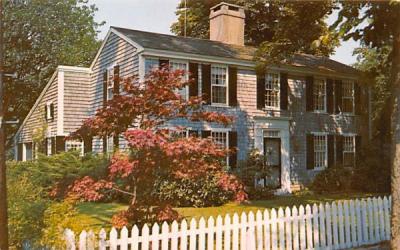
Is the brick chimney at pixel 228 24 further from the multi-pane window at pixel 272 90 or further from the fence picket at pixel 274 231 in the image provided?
the fence picket at pixel 274 231

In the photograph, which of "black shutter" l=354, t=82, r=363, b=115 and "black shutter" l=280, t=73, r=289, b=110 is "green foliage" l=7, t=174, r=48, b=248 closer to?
"black shutter" l=280, t=73, r=289, b=110

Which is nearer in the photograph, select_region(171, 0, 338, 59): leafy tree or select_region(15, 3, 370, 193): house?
select_region(171, 0, 338, 59): leafy tree

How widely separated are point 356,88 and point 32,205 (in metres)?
19.0

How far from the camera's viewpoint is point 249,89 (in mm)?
18656

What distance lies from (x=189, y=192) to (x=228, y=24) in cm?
1093

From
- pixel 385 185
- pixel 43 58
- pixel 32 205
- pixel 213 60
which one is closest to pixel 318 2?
pixel 213 60

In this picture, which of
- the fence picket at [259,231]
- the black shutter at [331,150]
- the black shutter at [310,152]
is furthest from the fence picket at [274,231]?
the black shutter at [331,150]

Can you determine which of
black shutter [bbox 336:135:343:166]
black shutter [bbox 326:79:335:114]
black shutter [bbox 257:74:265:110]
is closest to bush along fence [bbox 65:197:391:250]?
black shutter [bbox 257:74:265:110]

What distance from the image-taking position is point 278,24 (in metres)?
16.5

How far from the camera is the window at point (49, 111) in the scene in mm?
22594

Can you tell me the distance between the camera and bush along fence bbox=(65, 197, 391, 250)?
20.5 feet

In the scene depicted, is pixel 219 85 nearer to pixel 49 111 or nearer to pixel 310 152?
pixel 310 152

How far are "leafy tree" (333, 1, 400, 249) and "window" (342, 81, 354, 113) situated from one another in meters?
6.26

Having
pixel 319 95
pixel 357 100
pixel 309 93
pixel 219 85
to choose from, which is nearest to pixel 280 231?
pixel 219 85
